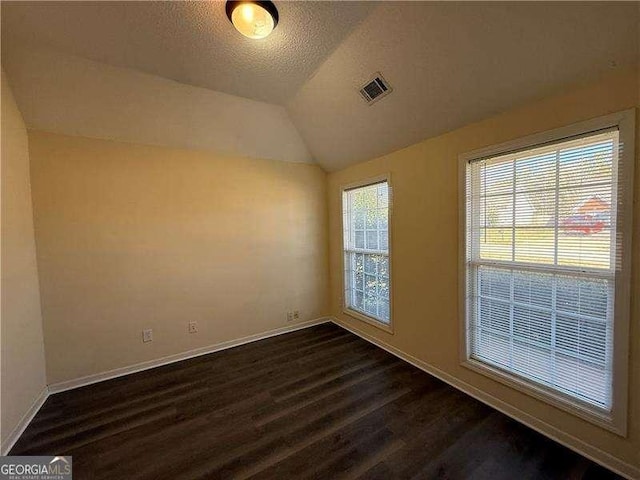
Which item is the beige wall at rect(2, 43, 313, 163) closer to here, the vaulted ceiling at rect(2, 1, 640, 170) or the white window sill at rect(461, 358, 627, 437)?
the vaulted ceiling at rect(2, 1, 640, 170)

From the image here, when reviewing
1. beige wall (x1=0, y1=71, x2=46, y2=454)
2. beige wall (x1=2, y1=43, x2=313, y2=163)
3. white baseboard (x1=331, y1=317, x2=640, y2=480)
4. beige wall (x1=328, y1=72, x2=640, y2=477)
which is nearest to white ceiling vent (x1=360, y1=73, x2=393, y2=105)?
beige wall (x1=328, y1=72, x2=640, y2=477)

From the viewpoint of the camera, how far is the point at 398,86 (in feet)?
6.55

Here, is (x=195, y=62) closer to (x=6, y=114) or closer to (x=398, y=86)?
(x=6, y=114)

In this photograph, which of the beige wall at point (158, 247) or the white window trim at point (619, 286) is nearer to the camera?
the white window trim at point (619, 286)

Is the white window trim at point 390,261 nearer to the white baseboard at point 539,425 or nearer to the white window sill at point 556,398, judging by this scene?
the white baseboard at point 539,425

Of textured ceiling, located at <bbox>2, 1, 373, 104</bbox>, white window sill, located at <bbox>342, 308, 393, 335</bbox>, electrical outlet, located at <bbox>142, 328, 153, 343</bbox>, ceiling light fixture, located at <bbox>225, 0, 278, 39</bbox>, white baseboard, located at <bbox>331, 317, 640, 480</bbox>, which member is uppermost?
textured ceiling, located at <bbox>2, 1, 373, 104</bbox>

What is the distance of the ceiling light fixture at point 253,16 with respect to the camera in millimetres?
1450

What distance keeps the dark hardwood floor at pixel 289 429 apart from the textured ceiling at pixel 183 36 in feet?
8.87

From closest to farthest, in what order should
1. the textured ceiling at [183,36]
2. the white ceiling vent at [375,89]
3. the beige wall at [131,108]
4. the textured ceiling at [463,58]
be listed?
the textured ceiling at [463,58] < the textured ceiling at [183,36] < the beige wall at [131,108] < the white ceiling vent at [375,89]

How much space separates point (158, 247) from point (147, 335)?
0.91m

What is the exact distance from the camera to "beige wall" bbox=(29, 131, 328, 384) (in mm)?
2250

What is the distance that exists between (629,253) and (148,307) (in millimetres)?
3698

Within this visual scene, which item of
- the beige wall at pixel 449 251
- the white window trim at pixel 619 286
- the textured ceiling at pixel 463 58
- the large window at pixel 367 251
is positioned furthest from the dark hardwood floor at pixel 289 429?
the textured ceiling at pixel 463 58

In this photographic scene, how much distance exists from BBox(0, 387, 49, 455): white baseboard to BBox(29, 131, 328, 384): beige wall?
0.16 metres
